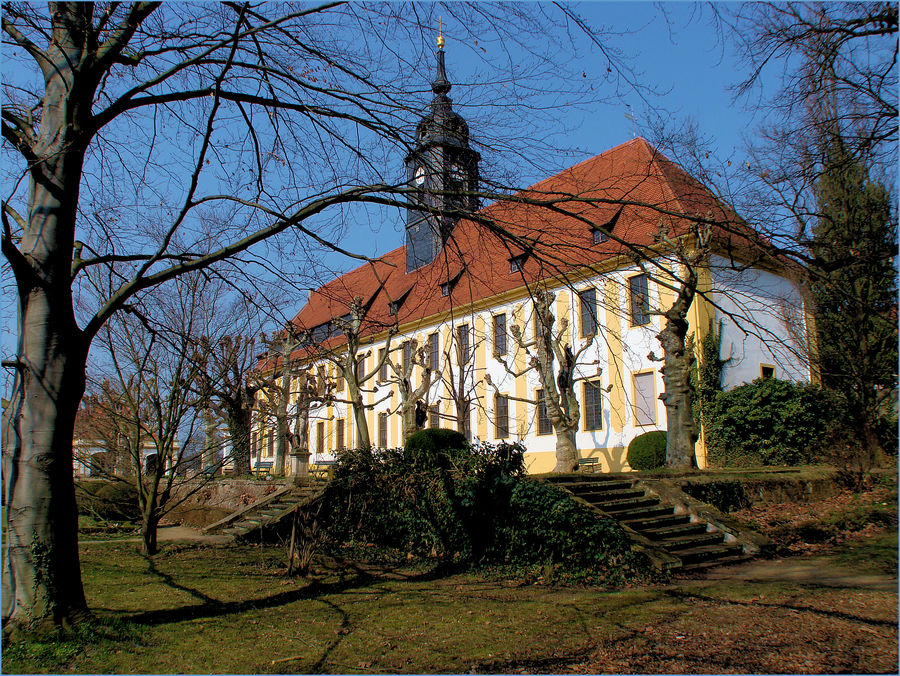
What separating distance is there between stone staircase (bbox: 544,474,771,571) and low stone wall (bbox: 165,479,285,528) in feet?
29.7

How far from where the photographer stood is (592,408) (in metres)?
26.3

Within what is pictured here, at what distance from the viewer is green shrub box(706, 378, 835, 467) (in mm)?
18812

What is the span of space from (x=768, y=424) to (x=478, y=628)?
1639 cm

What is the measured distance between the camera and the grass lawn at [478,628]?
4727 mm

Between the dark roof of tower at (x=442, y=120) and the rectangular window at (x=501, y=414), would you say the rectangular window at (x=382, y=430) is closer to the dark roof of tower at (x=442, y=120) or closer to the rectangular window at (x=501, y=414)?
the rectangular window at (x=501, y=414)

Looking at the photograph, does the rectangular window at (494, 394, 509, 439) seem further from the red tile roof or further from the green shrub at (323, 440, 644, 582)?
the red tile roof

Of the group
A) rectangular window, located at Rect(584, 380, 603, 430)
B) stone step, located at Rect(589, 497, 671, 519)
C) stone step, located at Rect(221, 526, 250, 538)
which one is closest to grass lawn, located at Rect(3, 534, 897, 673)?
stone step, located at Rect(589, 497, 671, 519)

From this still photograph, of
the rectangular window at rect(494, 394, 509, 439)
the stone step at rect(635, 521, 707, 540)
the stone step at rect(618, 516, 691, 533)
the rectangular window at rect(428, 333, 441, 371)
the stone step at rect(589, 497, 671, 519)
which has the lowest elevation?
the stone step at rect(635, 521, 707, 540)

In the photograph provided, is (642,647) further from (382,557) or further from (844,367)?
(844,367)

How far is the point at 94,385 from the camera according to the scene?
1052cm

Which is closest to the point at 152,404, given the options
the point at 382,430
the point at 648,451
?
the point at 648,451

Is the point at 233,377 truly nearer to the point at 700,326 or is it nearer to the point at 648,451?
the point at 648,451

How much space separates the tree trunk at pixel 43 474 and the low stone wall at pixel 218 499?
11909mm

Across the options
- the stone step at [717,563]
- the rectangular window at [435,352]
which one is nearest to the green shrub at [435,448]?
the stone step at [717,563]
